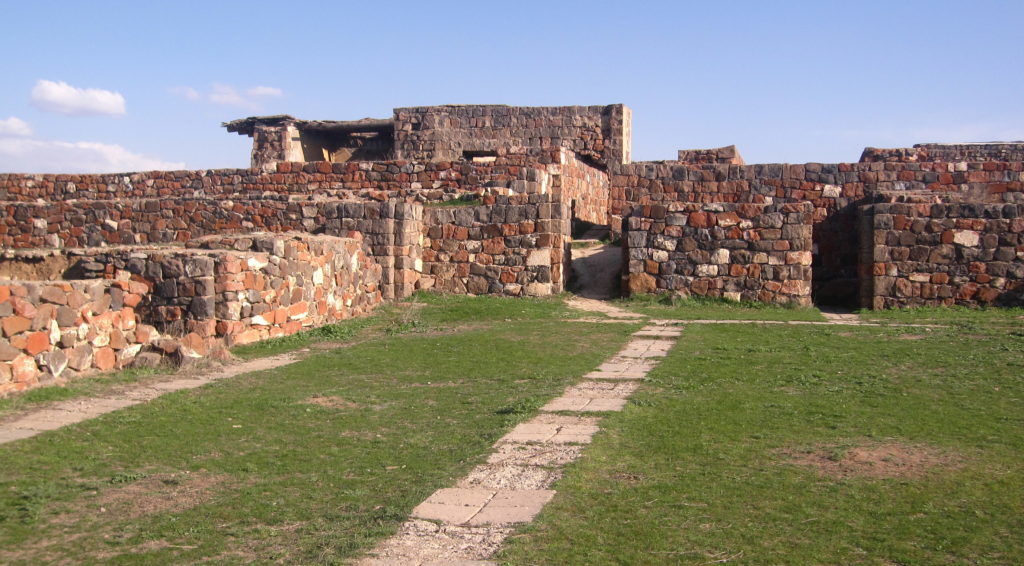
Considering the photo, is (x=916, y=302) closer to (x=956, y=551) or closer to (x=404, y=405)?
(x=404, y=405)

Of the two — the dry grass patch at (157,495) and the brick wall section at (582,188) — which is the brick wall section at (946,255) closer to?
the brick wall section at (582,188)

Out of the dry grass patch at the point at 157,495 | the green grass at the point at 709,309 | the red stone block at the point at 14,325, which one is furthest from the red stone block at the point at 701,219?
the dry grass patch at the point at 157,495

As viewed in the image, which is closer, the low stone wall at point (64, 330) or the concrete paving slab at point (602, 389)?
the low stone wall at point (64, 330)

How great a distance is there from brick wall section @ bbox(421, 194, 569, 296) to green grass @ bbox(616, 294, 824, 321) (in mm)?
1571

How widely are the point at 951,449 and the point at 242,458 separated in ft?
16.9

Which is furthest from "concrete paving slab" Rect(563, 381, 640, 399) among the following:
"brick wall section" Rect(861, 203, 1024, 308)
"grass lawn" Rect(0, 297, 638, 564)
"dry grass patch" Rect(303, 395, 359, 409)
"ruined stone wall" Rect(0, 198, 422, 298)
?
"brick wall section" Rect(861, 203, 1024, 308)

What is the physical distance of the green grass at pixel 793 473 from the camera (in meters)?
4.55

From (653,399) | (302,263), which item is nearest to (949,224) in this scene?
(653,399)

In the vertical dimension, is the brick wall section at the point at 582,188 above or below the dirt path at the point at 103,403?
above

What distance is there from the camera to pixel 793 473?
5777mm

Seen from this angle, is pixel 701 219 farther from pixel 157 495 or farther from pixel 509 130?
pixel 157 495

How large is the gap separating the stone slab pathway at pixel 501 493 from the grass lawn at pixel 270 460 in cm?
14

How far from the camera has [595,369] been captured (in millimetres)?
9930

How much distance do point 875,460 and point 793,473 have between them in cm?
74
